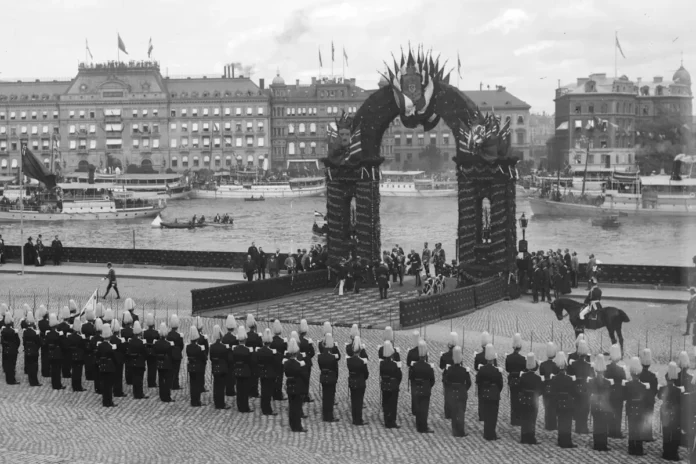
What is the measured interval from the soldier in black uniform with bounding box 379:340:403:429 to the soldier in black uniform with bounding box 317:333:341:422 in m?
0.78

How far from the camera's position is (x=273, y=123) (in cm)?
15475

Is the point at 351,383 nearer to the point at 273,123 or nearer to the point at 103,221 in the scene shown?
the point at 103,221

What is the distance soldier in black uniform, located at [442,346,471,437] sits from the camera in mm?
15891

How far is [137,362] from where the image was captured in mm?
18359

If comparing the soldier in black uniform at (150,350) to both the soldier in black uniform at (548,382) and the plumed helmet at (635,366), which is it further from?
the plumed helmet at (635,366)

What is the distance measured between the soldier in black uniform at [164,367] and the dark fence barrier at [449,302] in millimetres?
8078

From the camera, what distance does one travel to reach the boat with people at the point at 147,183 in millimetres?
126188

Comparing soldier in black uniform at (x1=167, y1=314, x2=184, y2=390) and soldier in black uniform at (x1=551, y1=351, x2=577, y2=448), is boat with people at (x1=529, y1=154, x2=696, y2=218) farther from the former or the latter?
soldier in black uniform at (x1=551, y1=351, x2=577, y2=448)

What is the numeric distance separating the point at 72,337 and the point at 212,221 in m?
71.9

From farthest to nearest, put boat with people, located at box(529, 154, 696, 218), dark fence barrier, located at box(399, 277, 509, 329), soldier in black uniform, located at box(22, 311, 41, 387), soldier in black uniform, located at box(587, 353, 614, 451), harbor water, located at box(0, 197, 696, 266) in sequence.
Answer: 1. boat with people, located at box(529, 154, 696, 218)
2. harbor water, located at box(0, 197, 696, 266)
3. dark fence barrier, located at box(399, 277, 509, 329)
4. soldier in black uniform, located at box(22, 311, 41, 387)
5. soldier in black uniform, located at box(587, 353, 614, 451)

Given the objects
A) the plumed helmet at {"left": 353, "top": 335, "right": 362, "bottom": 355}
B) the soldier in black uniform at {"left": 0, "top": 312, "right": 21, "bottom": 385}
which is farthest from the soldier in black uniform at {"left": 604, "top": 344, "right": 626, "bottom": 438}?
the soldier in black uniform at {"left": 0, "top": 312, "right": 21, "bottom": 385}

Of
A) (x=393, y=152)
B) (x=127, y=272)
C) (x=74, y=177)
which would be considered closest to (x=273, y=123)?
(x=393, y=152)

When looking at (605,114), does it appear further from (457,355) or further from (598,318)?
(457,355)

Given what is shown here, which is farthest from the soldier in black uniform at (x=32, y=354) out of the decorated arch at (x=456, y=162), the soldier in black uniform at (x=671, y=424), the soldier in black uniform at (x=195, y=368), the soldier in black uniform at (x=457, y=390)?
the decorated arch at (x=456, y=162)
